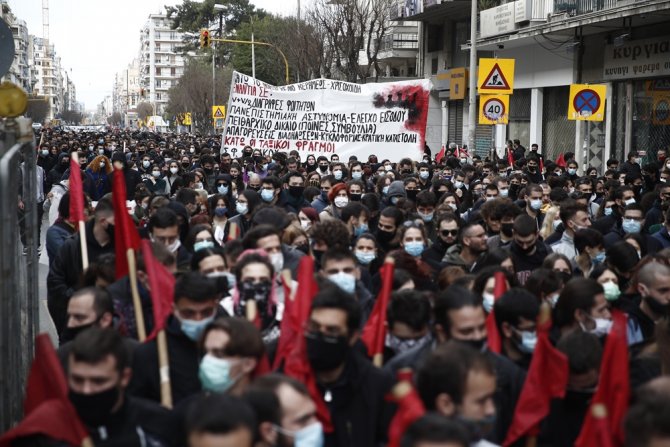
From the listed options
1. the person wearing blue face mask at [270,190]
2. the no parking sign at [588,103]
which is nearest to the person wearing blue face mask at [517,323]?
the person wearing blue face mask at [270,190]

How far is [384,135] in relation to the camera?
19.6 m

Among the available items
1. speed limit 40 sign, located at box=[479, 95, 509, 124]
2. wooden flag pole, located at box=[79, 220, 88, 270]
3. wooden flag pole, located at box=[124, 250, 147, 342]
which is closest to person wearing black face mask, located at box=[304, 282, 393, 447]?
wooden flag pole, located at box=[124, 250, 147, 342]

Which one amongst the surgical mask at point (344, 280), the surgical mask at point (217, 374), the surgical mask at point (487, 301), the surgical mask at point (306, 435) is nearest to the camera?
the surgical mask at point (306, 435)

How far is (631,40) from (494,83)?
7.93 meters

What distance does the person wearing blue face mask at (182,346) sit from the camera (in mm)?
4465

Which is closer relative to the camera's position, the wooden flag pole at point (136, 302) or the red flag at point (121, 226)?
the wooden flag pole at point (136, 302)

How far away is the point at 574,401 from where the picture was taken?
169 inches

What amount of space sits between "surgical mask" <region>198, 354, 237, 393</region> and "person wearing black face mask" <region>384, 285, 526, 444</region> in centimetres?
75

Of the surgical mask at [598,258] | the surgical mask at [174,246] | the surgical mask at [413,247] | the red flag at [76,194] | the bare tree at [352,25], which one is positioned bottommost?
the surgical mask at [598,258]

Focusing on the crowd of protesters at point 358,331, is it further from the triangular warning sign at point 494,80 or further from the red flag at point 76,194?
the triangular warning sign at point 494,80

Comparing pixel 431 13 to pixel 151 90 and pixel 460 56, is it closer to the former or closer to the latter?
pixel 460 56

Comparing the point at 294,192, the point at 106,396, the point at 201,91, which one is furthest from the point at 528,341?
the point at 201,91

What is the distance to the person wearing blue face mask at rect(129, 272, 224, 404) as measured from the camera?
176 inches

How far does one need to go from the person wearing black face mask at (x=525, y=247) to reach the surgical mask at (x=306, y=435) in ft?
14.2
